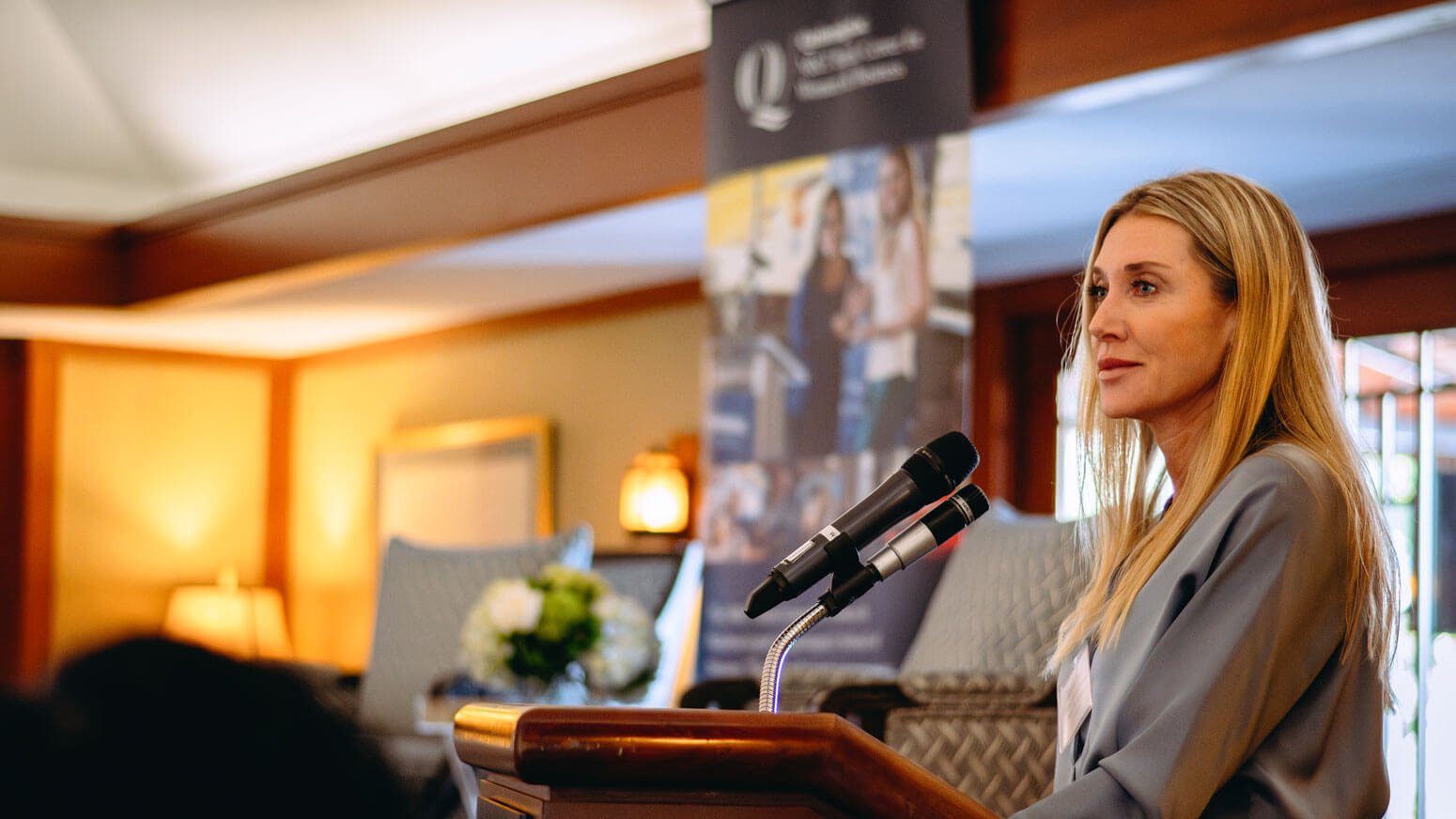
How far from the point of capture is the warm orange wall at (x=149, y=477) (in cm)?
803

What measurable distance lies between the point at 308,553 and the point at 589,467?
2255 millimetres

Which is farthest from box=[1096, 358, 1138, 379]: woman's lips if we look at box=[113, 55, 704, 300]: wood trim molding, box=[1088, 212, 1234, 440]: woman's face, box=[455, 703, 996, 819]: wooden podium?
box=[113, 55, 704, 300]: wood trim molding

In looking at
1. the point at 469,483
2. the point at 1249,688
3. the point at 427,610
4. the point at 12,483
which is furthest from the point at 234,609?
the point at 1249,688

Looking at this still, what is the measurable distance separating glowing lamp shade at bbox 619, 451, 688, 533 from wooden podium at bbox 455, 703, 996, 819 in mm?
5224

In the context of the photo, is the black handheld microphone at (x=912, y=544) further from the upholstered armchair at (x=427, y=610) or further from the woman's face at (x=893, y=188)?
the upholstered armchair at (x=427, y=610)

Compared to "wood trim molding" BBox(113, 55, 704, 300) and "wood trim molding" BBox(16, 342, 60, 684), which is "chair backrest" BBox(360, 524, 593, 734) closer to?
"wood trim molding" BBox(113, 55, 704, 300)

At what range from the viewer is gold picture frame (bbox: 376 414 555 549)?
280 inches

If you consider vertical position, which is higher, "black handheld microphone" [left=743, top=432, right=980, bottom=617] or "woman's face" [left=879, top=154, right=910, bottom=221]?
"woman's face" [left=879, top=154, right=910, bottom=221]

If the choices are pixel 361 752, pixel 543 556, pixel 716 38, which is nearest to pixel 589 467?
pixel 543 556

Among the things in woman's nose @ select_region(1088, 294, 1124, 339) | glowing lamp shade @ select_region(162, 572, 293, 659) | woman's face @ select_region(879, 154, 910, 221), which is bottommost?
glowing lamp shade @ select_region(162, 572, 293, 659)

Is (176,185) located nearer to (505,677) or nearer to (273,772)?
(505,677)

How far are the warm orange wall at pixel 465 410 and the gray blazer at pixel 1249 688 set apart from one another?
522cm

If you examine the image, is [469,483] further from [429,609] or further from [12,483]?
[429,609]

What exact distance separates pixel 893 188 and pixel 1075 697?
2.49 meters
